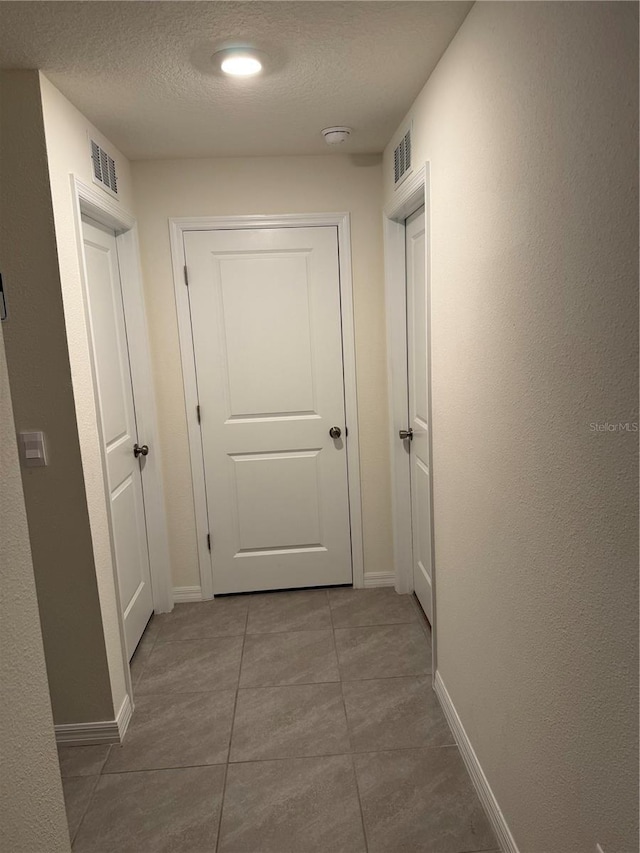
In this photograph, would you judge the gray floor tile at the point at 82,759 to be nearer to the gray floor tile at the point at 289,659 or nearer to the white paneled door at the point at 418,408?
the gray floor tile at the point at 289,659

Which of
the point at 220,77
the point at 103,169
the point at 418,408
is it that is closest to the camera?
the point at 220,77

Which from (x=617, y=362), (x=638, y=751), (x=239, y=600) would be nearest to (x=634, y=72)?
(x=617, y=362)

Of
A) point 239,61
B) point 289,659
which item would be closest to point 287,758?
point 289,659

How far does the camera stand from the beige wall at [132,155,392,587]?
120 inches

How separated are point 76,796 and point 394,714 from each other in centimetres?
117

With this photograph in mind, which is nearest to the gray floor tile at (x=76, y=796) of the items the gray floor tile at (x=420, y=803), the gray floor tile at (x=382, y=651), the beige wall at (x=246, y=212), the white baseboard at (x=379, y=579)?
the gray floor tile at (x=420, y=803)

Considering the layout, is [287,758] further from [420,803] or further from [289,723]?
[420,803]

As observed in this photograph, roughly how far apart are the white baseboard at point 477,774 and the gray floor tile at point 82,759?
4.23 ft

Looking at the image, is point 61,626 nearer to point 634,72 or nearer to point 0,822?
point 0,822

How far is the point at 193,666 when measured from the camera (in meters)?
2.77

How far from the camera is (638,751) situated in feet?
3.37

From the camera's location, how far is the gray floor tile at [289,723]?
2191 mm

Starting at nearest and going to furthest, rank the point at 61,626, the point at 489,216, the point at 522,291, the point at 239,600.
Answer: the point at 522,291 < the point at 489,216 < the point at 61,626 < the point at 239,600

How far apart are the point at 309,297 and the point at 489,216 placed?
170 centimetres
